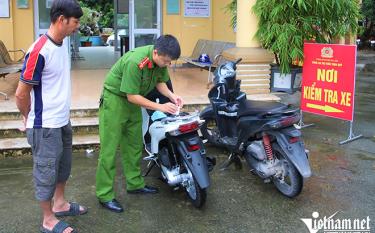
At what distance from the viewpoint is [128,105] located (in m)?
4.02

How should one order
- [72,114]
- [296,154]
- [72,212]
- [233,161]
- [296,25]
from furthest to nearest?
Result: 1. [296,25]
2. [72,114]
3. [233,161]
4. [296,154]
5. [72,212]

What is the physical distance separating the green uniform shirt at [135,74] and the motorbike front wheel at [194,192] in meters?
0.77

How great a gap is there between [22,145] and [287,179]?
3059 mm

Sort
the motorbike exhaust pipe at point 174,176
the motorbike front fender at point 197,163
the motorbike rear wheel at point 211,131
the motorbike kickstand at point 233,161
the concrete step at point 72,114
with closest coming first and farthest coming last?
the motorbike front fender at point 197,163
the motorbike exhaust pipe at point 174,176
the motorbike kickstand at point 233,161
the motorbike rear wheel at point 211,131
the concrete step at point 72,114

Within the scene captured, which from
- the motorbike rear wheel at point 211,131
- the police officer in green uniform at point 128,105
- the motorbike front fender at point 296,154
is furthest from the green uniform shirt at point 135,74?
the motorbike rear wheel at point 211,131

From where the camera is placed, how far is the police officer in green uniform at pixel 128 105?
372 cm

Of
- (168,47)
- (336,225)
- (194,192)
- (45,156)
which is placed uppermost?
(168,47)

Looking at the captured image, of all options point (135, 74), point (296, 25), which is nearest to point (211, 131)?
point (135, 74)

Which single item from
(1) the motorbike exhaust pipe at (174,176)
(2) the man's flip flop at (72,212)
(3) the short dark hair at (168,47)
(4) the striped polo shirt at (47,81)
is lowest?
(2) the man's flip flop at (72,212)

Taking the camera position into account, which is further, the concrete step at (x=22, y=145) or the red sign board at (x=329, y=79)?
the red sign board at (x=329, y=79)

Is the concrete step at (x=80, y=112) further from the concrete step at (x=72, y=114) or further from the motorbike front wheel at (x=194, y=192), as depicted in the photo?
the motorbike front wheel at (x=194, y=192)

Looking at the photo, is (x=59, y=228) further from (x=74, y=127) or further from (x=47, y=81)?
(x=74, y=127)

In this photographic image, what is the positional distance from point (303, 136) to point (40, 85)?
404cm

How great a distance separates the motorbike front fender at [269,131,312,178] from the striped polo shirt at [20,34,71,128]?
1848 millimetres
